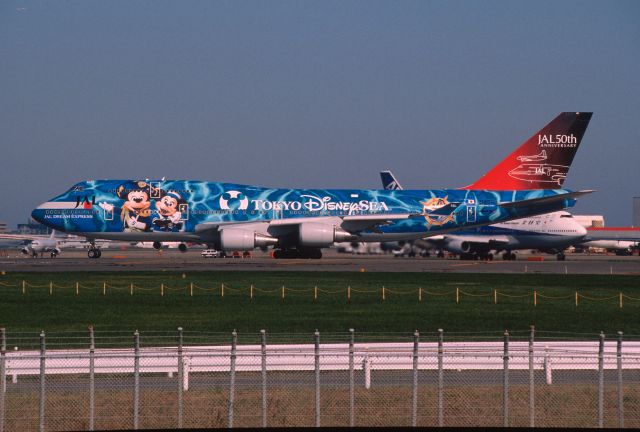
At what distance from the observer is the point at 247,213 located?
7575 cm

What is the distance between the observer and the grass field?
111ft

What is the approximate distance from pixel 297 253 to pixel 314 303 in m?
36.7

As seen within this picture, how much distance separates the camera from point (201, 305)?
133ft

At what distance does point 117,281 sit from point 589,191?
38492 mm

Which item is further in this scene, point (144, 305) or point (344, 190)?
point (344, 190)

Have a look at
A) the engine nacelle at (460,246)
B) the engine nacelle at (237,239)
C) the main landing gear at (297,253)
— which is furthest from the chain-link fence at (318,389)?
the engine nacelle at (460,246)

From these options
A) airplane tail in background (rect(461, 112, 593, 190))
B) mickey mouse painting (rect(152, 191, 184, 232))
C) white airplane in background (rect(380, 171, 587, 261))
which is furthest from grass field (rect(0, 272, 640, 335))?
white airplane in background (rect(380, 171, 587, 261))

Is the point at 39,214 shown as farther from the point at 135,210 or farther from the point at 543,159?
the point at 543,159

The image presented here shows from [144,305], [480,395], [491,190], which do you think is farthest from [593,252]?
[480,395]

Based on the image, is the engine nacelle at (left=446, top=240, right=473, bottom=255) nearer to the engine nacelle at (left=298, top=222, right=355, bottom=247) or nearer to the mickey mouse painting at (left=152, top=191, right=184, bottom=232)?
the engine nacelle at (left=298, top=222, right=355, bottom=247)

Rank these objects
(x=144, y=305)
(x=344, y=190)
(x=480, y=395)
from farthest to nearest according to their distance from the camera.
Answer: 1. (x=344, y=190)
2. (x=144, y=305)
3. (x=480, y=395)

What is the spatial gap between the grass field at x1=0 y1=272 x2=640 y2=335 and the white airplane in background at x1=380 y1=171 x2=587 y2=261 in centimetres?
3542

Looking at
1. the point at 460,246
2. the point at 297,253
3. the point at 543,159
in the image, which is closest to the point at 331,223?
the point at 297,253

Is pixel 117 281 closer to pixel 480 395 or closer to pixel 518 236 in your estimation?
pixel 480 395
